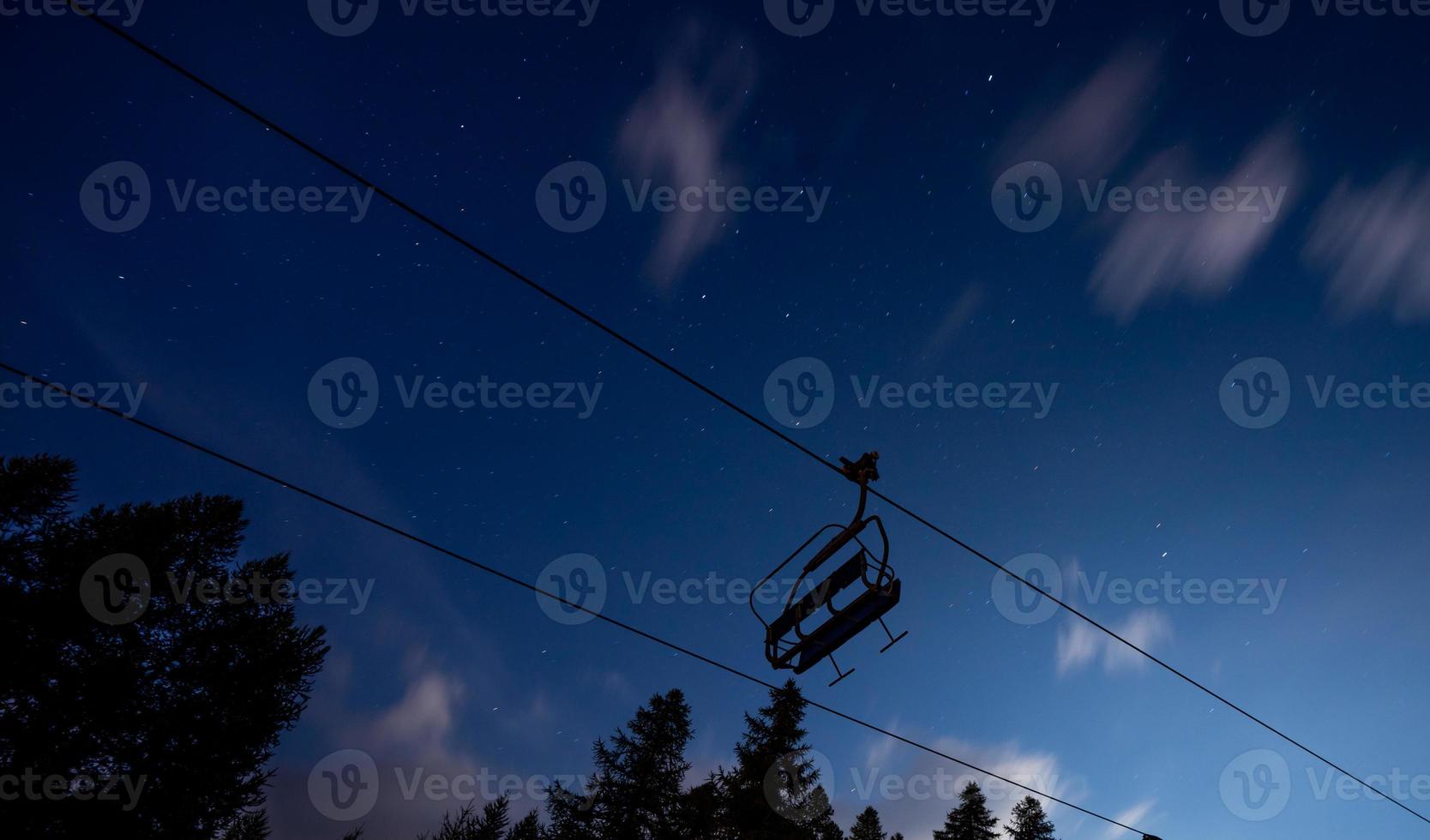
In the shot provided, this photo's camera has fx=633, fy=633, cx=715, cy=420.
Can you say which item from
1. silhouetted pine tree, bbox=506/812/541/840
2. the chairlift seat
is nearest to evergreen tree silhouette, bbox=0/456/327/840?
silhouetted pine tree, bbox=506/812/541/840

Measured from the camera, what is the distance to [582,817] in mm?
22344

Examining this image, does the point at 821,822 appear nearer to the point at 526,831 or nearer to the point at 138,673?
the point at 526,831

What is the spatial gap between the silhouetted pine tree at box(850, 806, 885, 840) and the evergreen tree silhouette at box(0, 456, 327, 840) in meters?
23.7

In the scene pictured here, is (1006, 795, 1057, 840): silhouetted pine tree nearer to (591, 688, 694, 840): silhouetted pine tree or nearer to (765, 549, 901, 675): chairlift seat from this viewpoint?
(591, 688, 694, 840): silhouetted pine tree

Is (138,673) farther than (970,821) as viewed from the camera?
No

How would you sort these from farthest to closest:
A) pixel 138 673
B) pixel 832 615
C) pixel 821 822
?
pixel 821 822 < pixel 138 673 < pixel 832 615

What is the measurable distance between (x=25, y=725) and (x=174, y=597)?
400cm

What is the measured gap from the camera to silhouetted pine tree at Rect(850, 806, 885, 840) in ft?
93.6

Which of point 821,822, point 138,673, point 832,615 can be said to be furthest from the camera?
point 821,822

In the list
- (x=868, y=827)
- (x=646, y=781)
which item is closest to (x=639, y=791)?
(x=646, y=781)

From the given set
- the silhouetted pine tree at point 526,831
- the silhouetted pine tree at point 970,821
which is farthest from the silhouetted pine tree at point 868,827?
the silhouetted pine tree at point 526,831

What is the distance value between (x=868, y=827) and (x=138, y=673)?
1109 inches

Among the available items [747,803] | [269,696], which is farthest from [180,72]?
[747,803]

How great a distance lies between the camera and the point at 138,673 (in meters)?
16.8
